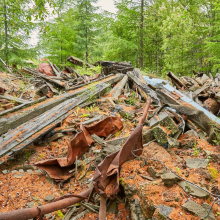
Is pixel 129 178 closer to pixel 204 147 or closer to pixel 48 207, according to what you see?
pixel 48 207

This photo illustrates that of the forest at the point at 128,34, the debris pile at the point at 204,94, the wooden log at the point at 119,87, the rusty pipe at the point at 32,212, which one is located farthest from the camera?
the forest at the point at 128,34

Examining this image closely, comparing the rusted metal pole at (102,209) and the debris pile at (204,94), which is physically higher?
the debris pile at (204,94)

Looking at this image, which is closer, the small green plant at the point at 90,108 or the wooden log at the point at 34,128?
the wooden log at the point at 34,128

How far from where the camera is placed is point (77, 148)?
10.9ft

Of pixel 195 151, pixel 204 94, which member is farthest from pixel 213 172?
pixel 204 94

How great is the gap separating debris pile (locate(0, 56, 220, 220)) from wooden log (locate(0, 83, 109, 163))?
19mm

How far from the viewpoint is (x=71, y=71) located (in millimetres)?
9867

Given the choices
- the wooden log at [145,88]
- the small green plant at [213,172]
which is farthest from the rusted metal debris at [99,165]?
the wooden log at [145,88]

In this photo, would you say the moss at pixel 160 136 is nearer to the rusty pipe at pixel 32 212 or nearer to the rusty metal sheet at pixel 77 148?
the rusty metal sheet at pixel 77 148

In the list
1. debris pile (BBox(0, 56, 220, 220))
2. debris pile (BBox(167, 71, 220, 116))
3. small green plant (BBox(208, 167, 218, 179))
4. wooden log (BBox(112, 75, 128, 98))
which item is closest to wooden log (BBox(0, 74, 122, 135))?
debris pile (BBox(0, 56, 220, 220))

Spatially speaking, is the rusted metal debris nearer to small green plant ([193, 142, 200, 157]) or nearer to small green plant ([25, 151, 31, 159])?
small green plant ([25, 151, 31, 159])

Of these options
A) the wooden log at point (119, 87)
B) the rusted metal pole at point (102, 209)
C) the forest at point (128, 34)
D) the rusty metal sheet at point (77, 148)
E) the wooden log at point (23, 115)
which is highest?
the forest at point (128, 34)

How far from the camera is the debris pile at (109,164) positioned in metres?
1.86

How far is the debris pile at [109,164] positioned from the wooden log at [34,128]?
A: 0.02 meters
